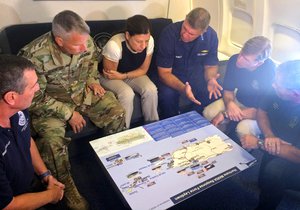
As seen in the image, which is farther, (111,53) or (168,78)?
(168,78)

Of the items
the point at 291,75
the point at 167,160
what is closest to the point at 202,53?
the point at 291,75

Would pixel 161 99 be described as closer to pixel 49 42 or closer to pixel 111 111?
pixel 111 111

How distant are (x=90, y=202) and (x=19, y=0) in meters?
1.84

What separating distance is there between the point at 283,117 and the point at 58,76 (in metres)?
1.57

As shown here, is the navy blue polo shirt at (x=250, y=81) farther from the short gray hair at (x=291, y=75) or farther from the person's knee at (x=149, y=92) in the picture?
the person's knee at (x=149, y=92)

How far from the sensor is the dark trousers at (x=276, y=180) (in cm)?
162

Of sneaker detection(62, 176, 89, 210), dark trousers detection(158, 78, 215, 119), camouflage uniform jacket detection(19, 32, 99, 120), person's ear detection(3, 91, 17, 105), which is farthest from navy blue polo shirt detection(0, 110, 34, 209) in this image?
dark trousers detection(158, 78, 215, 119)

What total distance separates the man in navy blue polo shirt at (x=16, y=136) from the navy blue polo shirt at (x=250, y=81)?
1591 millimetres

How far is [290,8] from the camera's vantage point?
8.28 ft

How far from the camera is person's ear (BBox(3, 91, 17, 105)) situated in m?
1.21

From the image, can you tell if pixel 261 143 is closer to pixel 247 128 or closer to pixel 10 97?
pixel 247 128

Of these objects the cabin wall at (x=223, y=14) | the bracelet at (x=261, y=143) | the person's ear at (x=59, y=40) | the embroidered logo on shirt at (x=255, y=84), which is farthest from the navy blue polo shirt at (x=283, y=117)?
the person's ear at (x=59, y=40)

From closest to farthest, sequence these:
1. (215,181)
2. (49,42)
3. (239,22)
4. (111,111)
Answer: (215,181) < (49,42) < (111,111) < (239,22)

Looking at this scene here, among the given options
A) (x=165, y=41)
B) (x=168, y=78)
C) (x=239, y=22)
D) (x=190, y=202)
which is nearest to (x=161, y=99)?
(x=168, y=78)
